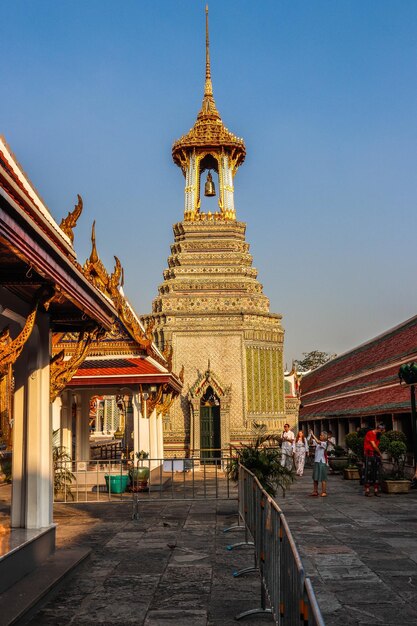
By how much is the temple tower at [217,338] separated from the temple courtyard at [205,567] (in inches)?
636

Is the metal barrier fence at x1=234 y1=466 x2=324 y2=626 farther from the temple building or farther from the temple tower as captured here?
the temple tower

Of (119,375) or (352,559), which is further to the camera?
(119,375)

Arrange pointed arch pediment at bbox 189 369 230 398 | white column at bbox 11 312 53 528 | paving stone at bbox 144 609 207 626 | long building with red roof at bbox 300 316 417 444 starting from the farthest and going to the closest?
pointed arch pediment at bbox 189 369 230 398, long building with red roof at bbox 300 316 417 444, white column at bbox 11 312 53 528, paving stone at bbox 144 609 207 626

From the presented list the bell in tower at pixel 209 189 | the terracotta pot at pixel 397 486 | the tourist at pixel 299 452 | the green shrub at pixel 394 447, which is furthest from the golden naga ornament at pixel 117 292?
the bell in tower at pixel 209 189

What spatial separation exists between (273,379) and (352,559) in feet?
77.5

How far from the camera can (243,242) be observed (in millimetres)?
36781

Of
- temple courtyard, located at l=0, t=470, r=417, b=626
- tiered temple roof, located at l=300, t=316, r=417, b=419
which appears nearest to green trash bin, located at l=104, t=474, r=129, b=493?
temple courtyard, located at l=0, t=470, r=417, b=626

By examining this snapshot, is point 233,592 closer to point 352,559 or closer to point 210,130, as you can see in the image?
point 352,559

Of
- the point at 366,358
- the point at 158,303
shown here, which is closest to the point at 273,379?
the point at 158,303

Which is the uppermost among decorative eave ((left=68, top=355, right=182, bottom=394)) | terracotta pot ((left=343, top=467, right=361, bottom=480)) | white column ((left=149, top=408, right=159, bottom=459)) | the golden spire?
the golden spire

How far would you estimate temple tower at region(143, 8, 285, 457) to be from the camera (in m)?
31.3

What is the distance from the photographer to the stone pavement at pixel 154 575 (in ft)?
21.8

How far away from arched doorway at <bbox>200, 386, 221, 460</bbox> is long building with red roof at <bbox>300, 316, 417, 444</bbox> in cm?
552

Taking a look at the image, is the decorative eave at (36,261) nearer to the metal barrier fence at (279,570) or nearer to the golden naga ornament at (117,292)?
the metal barrier fence at (279,570)
